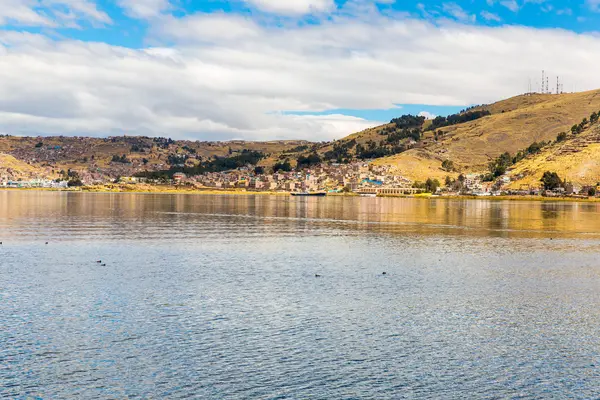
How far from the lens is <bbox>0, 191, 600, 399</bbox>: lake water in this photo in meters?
21.0

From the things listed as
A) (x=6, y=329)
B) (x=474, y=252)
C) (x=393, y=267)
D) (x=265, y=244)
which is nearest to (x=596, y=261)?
(x=474, y=252)

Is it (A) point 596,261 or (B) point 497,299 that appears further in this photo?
(A) point 596,261

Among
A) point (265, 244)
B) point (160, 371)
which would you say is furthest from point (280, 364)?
point (265, 244)

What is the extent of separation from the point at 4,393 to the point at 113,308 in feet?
37.9

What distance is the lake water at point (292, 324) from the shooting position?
21.0m

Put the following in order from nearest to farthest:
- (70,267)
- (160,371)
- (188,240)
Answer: (160,371), (70,267), (188,240)

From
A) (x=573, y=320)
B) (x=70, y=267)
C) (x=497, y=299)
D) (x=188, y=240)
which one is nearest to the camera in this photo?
(x=573, y=320)

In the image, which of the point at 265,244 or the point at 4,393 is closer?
the point at 4,393

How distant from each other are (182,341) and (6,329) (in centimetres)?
798

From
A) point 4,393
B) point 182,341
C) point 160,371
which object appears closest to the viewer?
point 4,393

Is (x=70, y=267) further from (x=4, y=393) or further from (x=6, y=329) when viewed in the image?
(x=4, y=393)

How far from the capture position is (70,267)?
44.1m

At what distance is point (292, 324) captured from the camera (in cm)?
2841

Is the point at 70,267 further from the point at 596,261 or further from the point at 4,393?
the point at 596,261
